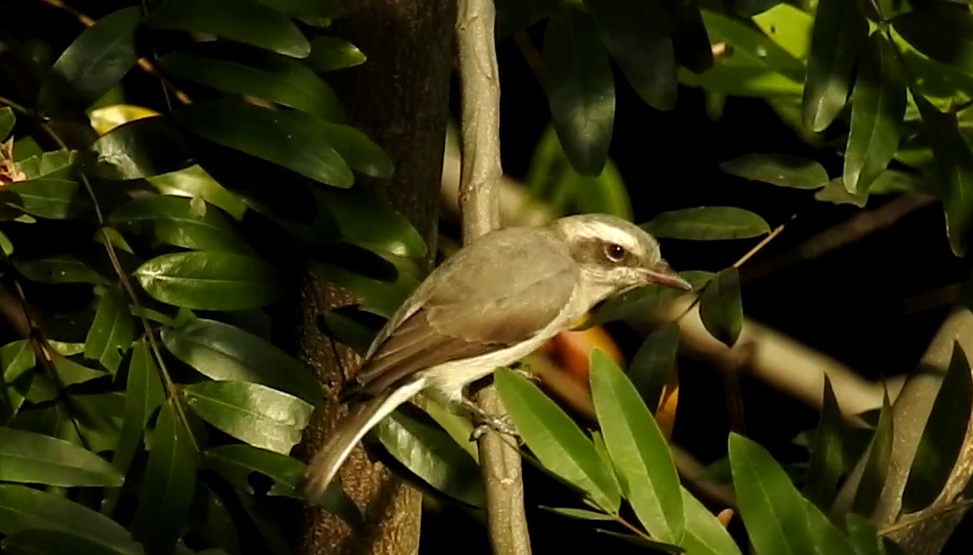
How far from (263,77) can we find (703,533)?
2.23 feet

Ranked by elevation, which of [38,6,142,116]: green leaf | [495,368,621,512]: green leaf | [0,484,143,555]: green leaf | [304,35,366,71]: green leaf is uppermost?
[38,6,142,116]: green leaf

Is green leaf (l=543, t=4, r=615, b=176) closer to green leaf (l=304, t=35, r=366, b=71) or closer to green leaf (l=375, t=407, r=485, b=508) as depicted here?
green leaf (l=304, t=35, r=366, b=71)

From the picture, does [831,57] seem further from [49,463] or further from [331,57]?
[49,463]

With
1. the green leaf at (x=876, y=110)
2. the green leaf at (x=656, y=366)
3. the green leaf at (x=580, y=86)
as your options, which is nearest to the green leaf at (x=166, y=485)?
the green leaf at (x=580, y=86)

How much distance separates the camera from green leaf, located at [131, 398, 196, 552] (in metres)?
1.43

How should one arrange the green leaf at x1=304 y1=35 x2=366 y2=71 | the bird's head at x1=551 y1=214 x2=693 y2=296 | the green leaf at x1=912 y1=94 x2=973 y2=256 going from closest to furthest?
the green leaf at x1=304 y1=35 x2=366 y2=71 → the green leaf at x1=912 y1=94 x2=973 y2=256 → the bird's head at x1=551 y1=214 x2=693 y2=296

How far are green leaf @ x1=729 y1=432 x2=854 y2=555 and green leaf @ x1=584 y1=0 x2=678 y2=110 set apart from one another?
1.86ft

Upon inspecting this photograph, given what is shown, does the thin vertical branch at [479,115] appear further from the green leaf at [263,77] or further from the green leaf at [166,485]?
the green leaf at [166,485]

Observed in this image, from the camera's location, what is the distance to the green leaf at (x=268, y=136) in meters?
1.52

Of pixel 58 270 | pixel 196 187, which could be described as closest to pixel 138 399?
pixel 58 270

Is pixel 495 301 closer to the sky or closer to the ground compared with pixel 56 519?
closer to the ground

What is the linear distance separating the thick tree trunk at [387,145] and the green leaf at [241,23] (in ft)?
1.44

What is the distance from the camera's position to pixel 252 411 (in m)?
1.57

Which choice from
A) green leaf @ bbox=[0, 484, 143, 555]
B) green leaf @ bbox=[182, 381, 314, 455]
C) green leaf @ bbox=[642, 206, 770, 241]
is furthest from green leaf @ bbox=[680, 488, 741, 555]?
green leaf @ bbox=[642, 206, 770, 241]
